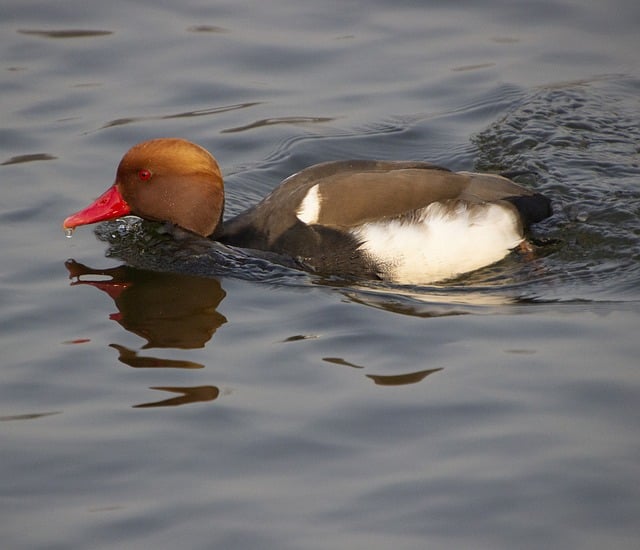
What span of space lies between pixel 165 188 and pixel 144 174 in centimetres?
16

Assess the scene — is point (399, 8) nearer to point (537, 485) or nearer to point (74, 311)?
point (74, 311)

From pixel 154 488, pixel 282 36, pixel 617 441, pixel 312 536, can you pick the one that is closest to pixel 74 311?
pixel 154 488

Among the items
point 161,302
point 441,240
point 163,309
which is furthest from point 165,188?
point 441,240

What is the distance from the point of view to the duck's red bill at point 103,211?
7.46 metres

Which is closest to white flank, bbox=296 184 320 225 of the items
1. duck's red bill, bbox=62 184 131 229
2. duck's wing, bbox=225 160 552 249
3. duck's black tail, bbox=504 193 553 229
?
duck's wing, bbox=225 160 552 249

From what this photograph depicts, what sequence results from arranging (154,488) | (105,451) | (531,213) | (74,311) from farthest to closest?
(531,213) < (74,311) < (105,451) < (154,488)

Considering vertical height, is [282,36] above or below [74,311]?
above

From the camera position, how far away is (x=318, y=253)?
7.22 m

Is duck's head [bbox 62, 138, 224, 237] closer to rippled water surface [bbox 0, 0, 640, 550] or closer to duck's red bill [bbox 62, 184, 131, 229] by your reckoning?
duck's red bill [bbox 62, 184, 131, 229]

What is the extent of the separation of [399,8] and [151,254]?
17.4 feet

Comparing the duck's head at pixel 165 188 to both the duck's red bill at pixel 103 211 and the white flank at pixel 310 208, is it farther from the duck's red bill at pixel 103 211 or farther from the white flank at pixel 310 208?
the white flank at pixel 310 208

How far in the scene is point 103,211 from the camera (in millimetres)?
7508

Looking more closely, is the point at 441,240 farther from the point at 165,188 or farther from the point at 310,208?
the point at 165,188

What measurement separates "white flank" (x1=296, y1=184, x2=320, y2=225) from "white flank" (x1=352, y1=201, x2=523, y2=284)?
0.27 metres
